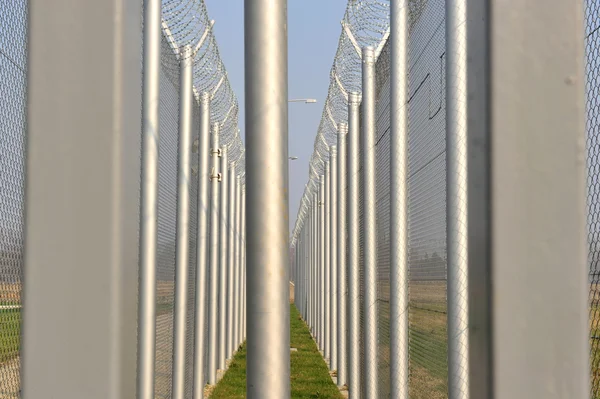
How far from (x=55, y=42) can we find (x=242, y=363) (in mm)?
14482

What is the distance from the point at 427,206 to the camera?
612 centimetres

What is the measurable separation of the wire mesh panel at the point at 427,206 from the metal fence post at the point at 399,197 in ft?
0.32

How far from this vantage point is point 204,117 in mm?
10398

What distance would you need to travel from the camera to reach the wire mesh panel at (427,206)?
551 cm

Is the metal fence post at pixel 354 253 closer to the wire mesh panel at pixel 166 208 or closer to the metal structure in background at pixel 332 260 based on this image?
the wire mesh panel at pixel 166 208

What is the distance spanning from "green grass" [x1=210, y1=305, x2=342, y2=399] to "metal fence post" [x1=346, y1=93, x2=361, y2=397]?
6.83ft

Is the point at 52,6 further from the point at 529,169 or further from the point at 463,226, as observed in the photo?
the point at 463,226

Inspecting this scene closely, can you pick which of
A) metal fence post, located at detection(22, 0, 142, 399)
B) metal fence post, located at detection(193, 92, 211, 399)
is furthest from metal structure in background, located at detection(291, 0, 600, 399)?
metal fence post, located at detection(193, 92, 211, 399)

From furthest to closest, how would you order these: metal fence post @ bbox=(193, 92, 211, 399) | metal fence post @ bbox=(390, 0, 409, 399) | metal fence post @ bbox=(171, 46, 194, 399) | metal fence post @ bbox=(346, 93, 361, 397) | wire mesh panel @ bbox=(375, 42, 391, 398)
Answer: metal fence post @ bbox=(193, 92, 211, 399)
metal fence post @ bbox=(346, 93, 361, 397)
metal fence post @ bbox=(171, 46, 194, 399)
wire mesh panel @ bbox=(375, 42, 391, 398)
metal fence post @ bbox=(390, 0, 409, 399)

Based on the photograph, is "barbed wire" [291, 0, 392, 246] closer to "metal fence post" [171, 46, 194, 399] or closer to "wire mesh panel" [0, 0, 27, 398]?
"metal fence post" [171, 46, 194, 399]

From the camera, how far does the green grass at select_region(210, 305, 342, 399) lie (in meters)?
11.7

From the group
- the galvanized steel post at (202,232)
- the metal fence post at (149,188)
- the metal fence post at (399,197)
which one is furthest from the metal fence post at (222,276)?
the metal fence post at (399,197)

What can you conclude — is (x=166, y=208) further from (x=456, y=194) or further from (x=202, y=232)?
(x=456, y=194)

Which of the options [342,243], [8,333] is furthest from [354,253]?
[8,333]
